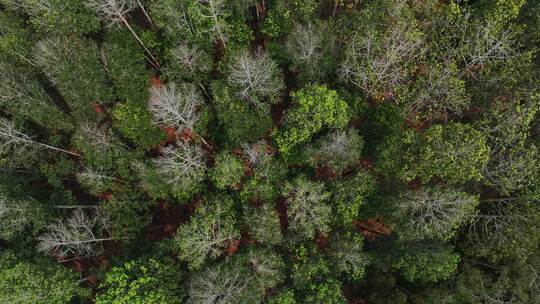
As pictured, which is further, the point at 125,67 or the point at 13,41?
the point at 13,41

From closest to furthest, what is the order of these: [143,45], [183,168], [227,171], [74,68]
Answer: [227,171] < [183,168] < [74,68] < [143,45]

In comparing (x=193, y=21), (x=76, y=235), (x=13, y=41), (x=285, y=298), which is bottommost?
(x=76, y=235)

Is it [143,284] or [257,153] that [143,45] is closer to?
[257,153]

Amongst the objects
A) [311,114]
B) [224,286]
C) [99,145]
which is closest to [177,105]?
[99,145]

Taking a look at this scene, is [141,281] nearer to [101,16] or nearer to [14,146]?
[14,146]

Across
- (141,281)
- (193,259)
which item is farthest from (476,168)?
(141,281)

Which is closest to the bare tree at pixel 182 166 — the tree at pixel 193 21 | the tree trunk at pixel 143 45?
the tree at pixel 193 21

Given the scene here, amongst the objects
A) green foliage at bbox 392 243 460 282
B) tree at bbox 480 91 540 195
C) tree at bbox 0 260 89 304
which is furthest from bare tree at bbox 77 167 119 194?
tree at bbox 480 91 540 195

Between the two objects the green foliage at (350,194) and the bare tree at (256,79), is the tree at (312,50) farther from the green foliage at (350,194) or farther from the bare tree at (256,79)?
the green foliage at (350,194)
